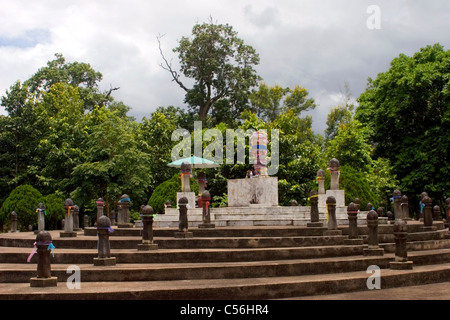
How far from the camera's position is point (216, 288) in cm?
880

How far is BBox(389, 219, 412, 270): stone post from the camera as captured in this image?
35.6ft

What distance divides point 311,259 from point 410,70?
2282 cm

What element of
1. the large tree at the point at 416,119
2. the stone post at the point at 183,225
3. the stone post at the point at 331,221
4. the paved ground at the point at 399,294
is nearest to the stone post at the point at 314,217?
the stone post at the point at 331,221

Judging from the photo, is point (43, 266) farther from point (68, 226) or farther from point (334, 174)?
point (334, 174)

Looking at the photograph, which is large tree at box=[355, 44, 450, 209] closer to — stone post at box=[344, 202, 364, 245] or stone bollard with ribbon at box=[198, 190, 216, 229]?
stone post at box=[344, 202, 364, 245]

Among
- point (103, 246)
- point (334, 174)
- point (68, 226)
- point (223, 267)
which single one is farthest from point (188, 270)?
point (334, 174)

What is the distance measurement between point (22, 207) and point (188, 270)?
1912 centimetres

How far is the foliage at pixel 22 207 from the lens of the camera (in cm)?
2642

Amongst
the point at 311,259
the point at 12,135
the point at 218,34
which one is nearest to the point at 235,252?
the point at 311,259

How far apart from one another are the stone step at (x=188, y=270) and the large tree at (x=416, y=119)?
807 inches

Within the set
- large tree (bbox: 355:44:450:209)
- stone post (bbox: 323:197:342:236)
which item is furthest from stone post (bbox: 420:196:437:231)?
large tree (bbox: 355:44:450:209)

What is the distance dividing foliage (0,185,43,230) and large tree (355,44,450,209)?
19.4 meters

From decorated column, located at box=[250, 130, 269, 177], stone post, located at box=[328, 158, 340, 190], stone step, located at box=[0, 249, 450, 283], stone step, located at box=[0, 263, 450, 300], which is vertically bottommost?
stone step, located at box=[0, 263, 450, 300]
